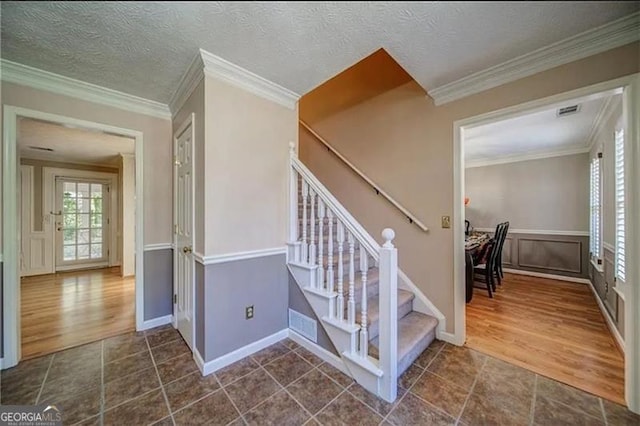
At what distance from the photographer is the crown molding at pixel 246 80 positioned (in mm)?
1835

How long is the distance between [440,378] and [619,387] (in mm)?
1185

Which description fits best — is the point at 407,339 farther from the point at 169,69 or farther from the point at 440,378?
the point at 169,69

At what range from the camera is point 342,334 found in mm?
1840

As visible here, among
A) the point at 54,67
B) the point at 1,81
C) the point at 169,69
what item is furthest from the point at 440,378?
the point at 1,81

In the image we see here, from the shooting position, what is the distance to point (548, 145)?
14.1ft

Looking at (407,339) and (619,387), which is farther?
(407,339)

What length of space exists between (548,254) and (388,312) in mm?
4870

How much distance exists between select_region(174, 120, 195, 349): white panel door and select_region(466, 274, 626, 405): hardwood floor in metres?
2.63

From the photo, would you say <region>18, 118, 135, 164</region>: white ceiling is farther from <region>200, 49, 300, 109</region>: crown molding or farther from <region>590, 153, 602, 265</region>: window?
<region>590, 153, 602, 265</region>: window

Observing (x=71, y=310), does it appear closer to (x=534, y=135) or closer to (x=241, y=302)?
(x=241, y=302)

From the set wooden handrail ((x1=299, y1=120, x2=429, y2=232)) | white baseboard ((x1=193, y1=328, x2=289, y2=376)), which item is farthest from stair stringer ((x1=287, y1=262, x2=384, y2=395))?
wooden handrail ((x1=299, y1=120, x2=429, y2=232))

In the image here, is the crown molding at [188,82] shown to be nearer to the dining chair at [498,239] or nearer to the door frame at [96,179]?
the dining chair at [498,239]

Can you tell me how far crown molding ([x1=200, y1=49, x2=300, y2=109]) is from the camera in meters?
1.83

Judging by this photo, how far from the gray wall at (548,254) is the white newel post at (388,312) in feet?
15.7
